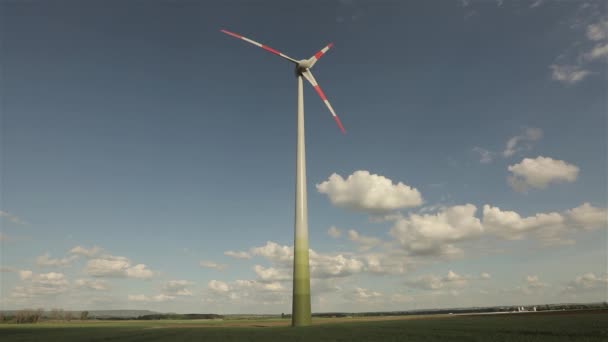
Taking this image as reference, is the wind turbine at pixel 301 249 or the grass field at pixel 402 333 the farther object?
the wind turbine at pixel 301 249

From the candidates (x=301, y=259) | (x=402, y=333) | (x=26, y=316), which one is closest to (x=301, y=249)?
(x=301, y=259)

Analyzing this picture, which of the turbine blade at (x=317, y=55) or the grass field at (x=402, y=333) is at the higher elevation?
the turbine blade at (x=317, y=55)

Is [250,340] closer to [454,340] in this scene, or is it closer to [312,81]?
[454,340]

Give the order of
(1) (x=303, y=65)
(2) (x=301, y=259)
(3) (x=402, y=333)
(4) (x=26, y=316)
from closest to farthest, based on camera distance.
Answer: (3) (x=402, y=333)
(2) (x=301, y=259)
(1) (x=303, y=65)
(4) (x=26, y=316)

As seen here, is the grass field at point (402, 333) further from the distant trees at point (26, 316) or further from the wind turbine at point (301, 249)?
the distant trees at point (26, 316)

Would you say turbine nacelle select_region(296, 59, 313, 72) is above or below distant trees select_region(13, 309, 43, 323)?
above

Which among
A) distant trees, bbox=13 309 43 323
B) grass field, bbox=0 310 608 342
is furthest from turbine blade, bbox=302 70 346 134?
distant trees, bbox=13 309 43 323

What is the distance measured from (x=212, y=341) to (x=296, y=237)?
20201 mm

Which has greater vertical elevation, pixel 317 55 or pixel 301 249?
pixel 317 55

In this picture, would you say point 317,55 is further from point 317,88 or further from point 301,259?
point 301,259

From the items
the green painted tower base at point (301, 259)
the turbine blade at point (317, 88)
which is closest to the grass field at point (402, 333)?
the green painted tower base at point (301, 259)

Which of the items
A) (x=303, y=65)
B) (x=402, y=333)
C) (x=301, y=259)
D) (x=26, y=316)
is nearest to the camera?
(x=402, y=333)

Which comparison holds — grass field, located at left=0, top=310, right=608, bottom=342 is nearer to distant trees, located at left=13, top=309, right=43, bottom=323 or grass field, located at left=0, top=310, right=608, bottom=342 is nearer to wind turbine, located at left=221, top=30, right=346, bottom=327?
wind turbine, located at left=221, top=30, right=346, bottom=327

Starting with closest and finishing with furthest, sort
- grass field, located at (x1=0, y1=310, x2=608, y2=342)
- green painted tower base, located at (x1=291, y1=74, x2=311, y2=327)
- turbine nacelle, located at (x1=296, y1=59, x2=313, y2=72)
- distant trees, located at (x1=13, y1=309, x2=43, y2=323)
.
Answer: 1. grass field, located at (x1=0, y1=310, x2=608, y2=342)
2. green painted tower base, located at (x1=291, y1=74, x2=311, y2=327)
3. turbine nacelle, located at (x1=296, y1=59, x2=313, y2=72)
4. distant trees, located at (x1=13, y1=309, x2=43, y2=323)
